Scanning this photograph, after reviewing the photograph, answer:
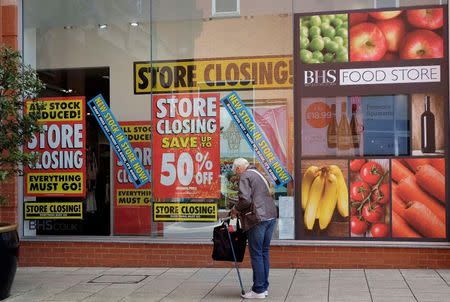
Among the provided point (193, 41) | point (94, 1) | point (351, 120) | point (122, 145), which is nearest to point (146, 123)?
point (122, 145)

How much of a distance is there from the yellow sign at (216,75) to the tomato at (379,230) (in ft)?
8.16

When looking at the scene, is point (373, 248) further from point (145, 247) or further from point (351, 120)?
point (145, 247)

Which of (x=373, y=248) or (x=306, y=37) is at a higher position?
(x=306, y=37)

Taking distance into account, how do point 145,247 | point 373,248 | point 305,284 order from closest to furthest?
point 305,284, point 373,248, point 145,247

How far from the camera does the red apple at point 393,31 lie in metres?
9.56

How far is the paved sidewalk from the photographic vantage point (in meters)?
7.91

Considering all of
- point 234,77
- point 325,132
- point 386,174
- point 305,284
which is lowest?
point 305,284

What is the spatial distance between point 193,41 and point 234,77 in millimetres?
914

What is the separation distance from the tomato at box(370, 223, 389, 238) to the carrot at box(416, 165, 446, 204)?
81cm

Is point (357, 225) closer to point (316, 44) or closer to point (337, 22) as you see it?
point (316, 44)

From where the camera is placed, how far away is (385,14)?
9.61 metres

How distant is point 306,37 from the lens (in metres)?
9.81

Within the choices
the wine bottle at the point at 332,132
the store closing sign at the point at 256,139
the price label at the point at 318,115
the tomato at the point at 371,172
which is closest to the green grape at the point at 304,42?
the price label at the point at 318,115

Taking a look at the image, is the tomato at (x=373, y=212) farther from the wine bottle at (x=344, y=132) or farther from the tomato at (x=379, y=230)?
the wine bottle at (x=344, y=132)
